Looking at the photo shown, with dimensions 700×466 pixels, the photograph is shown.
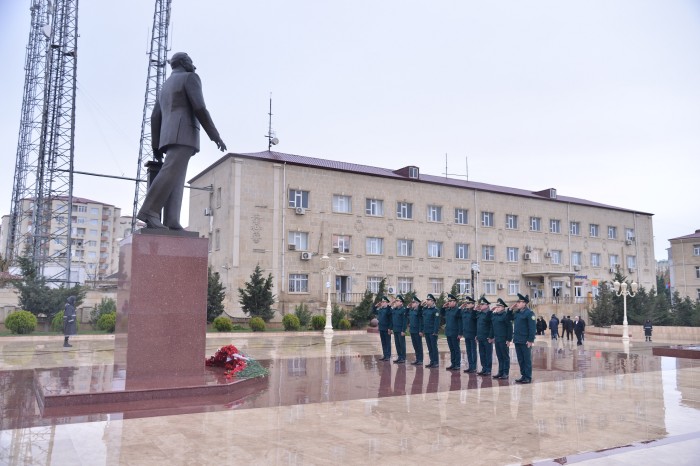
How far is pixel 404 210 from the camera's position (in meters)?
37.3

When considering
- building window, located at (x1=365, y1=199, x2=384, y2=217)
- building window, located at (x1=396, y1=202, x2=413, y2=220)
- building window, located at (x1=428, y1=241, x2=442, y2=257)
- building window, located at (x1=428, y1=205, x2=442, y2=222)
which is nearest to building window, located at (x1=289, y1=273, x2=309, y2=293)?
building window, located at (x1=365, y1=199, x2=384, y2=217)

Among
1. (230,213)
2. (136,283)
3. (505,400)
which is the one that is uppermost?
(230,213)

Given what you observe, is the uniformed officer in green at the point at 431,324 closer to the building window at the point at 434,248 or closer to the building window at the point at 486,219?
the building window at the point at 434,248

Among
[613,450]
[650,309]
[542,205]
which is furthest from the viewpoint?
[542,205]

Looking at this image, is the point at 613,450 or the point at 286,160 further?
the point at 286,160

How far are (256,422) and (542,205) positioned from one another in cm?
4026

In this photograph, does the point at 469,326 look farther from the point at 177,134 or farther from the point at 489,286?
the point at 489,286

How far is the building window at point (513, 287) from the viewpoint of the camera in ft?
135

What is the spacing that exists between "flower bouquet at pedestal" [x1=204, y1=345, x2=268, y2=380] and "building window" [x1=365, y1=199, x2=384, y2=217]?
2620 centimetres

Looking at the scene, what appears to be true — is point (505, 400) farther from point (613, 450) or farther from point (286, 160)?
point (286, 160)

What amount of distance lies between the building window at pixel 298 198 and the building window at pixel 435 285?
33.6 feet

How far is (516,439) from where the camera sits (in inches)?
225

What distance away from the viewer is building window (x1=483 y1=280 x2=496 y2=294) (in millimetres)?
39750

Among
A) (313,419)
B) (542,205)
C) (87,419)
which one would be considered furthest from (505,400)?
(542,205)
